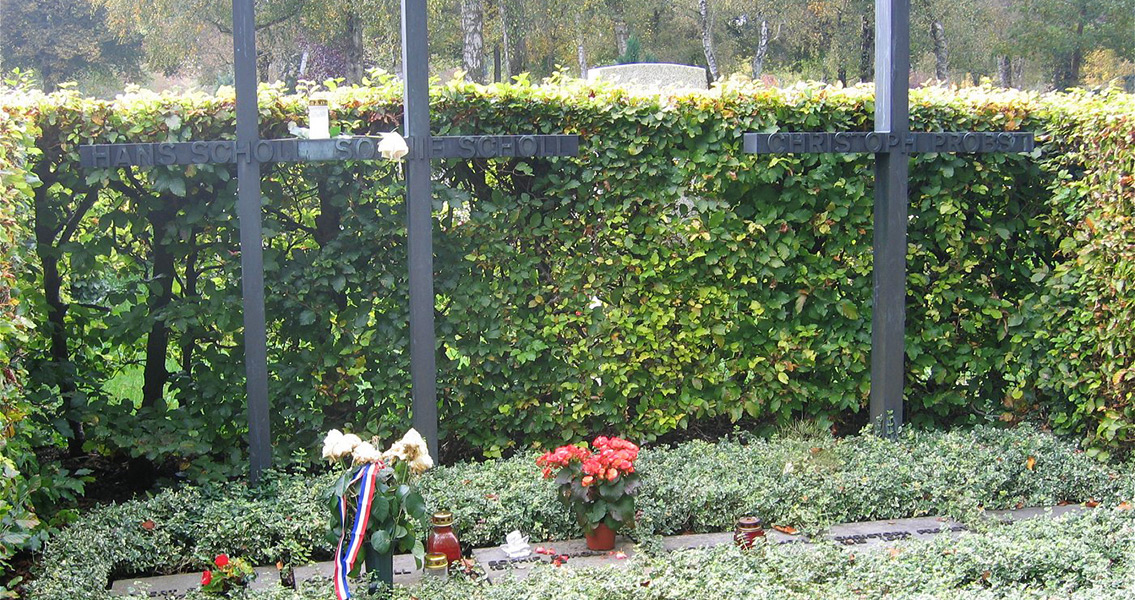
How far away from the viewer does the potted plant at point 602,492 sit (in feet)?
12.6

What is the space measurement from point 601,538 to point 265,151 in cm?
220

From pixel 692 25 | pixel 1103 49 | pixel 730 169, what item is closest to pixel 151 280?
pixel 730 169

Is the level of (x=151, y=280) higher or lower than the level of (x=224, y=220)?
lower

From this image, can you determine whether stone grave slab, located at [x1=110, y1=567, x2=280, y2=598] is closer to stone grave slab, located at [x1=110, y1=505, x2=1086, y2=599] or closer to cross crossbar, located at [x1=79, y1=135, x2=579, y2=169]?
stone grave slab, located at [x1=110, y1=505, x2=1086, y2=599]

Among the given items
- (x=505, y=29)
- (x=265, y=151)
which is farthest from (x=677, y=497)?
(x=505, y=29)

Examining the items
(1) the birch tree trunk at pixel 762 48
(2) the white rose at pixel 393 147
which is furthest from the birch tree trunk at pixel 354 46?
(2) the white rose at pixel 393 147

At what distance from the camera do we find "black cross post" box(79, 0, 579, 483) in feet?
13.9

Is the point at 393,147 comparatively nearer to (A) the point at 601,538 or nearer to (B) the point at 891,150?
(A) the point at 601,538

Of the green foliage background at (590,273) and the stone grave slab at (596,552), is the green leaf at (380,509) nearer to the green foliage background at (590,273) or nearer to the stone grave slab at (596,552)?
the stone grave slab at (596,552)

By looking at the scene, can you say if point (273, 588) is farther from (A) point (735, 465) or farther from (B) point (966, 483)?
(B) point (966, 483)

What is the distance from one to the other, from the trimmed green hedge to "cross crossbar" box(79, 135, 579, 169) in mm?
1428

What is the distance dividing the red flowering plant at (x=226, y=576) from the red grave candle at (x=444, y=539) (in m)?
0.65

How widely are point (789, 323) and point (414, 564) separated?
2495 millimetres

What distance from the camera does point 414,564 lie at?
12.3ft
